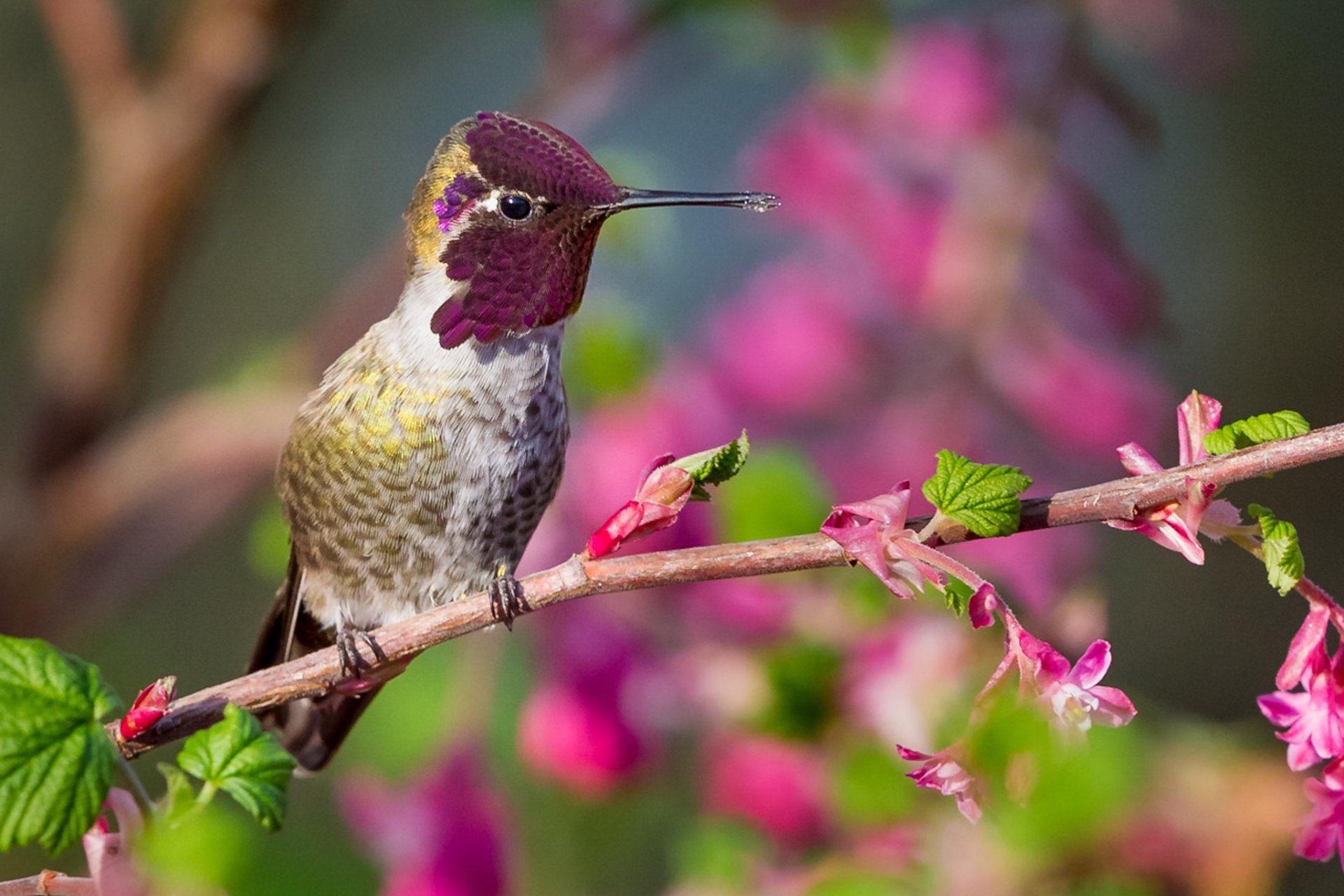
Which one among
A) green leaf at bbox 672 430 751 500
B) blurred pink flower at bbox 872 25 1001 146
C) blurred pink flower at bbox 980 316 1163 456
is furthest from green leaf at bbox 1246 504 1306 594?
blurred pink flower at bbox 872 25 1001 146

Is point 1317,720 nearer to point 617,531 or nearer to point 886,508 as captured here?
point 886,508

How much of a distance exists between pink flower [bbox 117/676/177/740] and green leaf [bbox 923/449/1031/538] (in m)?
0.55

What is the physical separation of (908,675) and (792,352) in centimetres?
101

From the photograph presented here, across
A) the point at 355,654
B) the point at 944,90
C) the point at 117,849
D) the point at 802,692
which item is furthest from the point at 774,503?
the point at 944,90

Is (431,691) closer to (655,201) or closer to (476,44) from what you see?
(655,201)

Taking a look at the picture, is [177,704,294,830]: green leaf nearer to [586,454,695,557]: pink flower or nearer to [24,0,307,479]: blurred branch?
[586,454,695,557]: pink flower

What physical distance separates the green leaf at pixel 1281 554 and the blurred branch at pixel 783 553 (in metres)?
0.04

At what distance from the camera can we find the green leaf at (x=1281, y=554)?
3.17 feet

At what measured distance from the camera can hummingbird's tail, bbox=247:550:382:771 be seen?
5.96 feet

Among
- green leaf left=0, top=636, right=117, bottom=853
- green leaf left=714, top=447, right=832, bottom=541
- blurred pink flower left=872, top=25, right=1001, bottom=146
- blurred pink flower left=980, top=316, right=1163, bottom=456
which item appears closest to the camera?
green leaf left=0, top=636, right=117, bottom=853

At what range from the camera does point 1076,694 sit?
98 centimetres

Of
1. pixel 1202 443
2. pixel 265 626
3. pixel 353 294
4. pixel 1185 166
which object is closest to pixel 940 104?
pixel 353 294

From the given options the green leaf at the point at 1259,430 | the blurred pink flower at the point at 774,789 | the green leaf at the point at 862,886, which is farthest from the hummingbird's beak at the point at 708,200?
the blurred pink flower at the point at 774,789

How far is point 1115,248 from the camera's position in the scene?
224 cm
